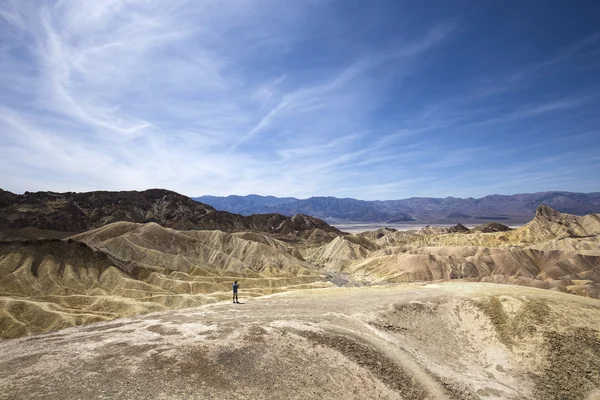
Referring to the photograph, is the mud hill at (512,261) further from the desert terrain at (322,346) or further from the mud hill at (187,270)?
the desert terrain at (322,346)

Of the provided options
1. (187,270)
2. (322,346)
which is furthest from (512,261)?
(187,270)

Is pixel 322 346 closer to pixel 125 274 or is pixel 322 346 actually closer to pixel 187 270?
pixel 125 274

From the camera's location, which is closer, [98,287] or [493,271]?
[98,287]

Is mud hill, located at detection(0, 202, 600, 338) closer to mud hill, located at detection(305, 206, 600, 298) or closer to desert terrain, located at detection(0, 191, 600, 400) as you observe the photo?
mud hill, located at detection(305, 206, 600, 298)

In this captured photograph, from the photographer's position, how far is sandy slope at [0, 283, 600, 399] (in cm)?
1738

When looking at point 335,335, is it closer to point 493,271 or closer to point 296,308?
point 296,308

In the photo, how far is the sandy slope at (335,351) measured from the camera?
1738cm

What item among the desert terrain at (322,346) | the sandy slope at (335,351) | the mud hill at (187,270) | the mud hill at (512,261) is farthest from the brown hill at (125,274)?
the sandy slope at (335,351)

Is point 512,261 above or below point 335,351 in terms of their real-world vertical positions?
below

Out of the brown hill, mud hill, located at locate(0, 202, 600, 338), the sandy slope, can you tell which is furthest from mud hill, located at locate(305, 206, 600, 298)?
the sandy slope

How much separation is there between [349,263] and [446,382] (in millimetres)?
120190

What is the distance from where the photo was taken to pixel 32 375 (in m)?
16.5

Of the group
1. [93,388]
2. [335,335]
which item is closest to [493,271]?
[335,335]

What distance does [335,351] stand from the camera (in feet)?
74.0
